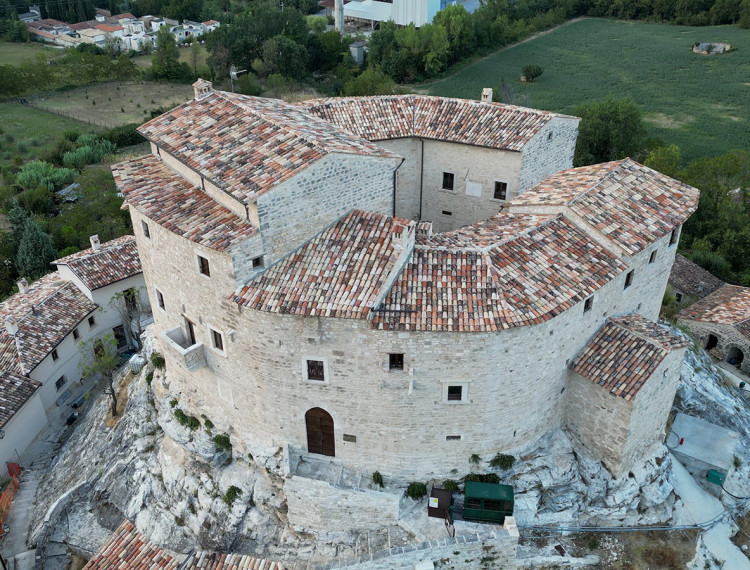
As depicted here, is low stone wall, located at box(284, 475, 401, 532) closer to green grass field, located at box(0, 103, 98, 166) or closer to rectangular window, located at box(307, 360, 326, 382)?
rectangular window, located at box(307, 360, 326, 382)

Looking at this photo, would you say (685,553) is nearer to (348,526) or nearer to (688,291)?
(348,526)

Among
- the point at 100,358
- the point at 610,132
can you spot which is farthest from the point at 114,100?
the point at 610,132

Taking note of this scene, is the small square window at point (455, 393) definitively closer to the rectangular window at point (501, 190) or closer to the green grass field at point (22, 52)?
the rectangular window at point (501, 190)

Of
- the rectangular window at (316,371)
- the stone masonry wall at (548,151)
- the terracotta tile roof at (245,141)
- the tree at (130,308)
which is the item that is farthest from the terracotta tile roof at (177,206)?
the stone masonry wall at (548,151)

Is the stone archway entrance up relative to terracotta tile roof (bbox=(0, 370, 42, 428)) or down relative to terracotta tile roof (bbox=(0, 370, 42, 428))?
down

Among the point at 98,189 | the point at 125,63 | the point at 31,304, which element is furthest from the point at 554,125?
the point at 125,63

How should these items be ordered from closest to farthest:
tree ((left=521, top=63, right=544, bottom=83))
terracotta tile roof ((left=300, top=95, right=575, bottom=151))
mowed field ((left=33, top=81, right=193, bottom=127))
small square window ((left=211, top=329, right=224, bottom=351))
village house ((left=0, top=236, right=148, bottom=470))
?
small square window ((left=211, top=329, right=224, bottom=351)) < terracotta tile roof ((left=300, top=95, right=575, bottom=151)) < village house ((left=0, top=236, right=148, bottom=470)) < mowed field ((left=33, top=81, right=193, bottom=127)) < tree ((left=521, top=63, right=544, bottom=83))

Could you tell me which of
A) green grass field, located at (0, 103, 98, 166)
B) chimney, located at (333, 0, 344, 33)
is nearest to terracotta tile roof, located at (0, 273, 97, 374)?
green grass field, located at (0, 103, 98, 166)
